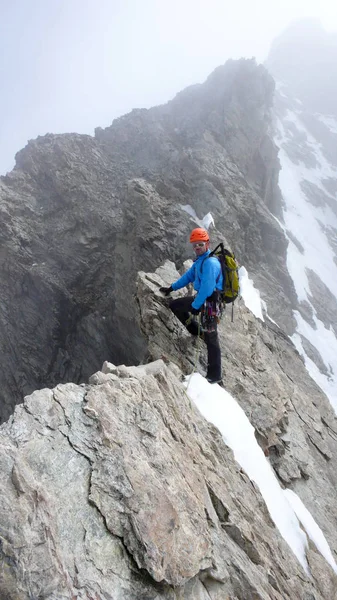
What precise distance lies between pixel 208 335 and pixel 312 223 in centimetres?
6464

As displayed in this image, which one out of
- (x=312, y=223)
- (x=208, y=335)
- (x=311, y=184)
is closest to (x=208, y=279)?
(x=208, y=335)

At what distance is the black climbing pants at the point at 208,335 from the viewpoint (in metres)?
9.30

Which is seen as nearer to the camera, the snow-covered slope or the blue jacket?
the blue jacket

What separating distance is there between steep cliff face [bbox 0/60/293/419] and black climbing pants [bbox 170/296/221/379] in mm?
17592

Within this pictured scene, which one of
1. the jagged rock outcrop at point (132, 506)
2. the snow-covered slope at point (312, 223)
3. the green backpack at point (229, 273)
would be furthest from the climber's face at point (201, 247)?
the snow-covered slope at point (312, 223)

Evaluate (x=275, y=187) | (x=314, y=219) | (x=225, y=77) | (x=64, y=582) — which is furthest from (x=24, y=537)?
(x=314, y=219)

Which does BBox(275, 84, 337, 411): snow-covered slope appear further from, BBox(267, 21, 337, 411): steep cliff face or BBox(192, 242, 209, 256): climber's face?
BBox(192, 242, 209, 256): climber's face

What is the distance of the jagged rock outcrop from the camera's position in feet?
13.6

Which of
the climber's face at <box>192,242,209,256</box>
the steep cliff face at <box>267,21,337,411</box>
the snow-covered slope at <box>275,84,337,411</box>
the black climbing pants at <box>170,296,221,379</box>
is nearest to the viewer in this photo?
the climber's face at <box>192,242,209,256</box>

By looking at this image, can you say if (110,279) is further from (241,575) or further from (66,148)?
(241,575)

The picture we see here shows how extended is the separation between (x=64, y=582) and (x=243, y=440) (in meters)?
5.57

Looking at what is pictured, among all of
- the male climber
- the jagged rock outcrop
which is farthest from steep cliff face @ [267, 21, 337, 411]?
the jagged rock outcrop

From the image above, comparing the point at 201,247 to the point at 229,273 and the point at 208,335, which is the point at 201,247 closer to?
the point at 229,273

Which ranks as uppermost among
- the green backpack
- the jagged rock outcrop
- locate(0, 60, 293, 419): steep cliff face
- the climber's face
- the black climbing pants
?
locate(0, 60, 293, 419): steep cliff face
